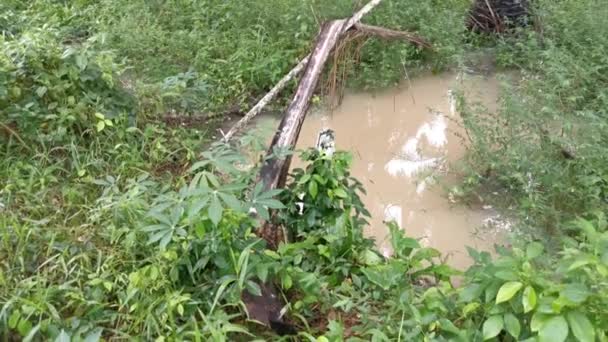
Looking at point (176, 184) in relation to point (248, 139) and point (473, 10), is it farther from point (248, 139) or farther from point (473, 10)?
point (473, 10)

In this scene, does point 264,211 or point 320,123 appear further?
point 320,123

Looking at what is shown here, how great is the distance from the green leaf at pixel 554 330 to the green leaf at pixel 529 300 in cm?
7

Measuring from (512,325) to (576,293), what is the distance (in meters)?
0.25

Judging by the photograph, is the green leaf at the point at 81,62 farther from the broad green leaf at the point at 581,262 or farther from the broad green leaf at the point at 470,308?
the broad green leaf at the point at 581,262

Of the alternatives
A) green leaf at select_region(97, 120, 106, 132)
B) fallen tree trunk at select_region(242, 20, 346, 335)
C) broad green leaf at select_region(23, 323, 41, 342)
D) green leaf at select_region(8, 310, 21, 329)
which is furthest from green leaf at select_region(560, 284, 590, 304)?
green leaf at select_region(97, 120, 106, 132)

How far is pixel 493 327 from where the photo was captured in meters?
1.76

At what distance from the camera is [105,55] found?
3.78 metres

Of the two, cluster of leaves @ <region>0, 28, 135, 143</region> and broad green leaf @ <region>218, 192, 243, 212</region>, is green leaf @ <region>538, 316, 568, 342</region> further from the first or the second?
cluster of leaves @ <region>0, 28, 135, 143</region>

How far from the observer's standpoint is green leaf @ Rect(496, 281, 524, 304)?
1.70 m

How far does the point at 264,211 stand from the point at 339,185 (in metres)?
0.56

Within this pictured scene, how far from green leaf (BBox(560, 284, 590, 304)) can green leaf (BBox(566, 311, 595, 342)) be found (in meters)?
0.05

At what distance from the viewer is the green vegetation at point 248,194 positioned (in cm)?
205

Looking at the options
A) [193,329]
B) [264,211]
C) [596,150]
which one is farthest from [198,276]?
[596,150]

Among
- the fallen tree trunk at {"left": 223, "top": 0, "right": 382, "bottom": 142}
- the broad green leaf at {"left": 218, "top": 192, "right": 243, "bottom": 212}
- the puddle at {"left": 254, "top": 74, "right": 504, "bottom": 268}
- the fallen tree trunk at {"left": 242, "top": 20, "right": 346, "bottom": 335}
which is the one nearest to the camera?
the broad green leaf at {"left": 218, "top": 192, "right": 243, "bottom": 212}
